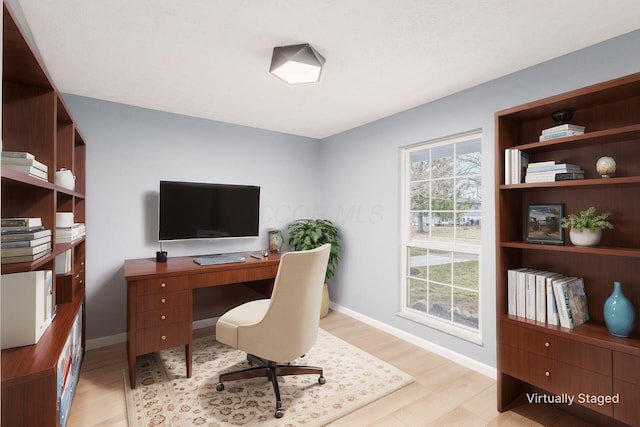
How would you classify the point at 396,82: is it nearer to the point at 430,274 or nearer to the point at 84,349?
the point at 430,274

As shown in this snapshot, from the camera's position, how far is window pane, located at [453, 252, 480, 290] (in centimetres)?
276

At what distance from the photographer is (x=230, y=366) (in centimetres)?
266

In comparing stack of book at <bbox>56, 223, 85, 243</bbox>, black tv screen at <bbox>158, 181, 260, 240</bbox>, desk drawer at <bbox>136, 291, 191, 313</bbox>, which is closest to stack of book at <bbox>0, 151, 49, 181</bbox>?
stack of book at <bbox>56, 223, 85, 243</bbox>

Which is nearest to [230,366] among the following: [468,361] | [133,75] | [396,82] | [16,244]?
[16,244]

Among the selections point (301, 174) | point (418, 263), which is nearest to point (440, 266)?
point (418, 263)

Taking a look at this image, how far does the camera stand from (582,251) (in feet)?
5.93

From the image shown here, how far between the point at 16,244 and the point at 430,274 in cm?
302

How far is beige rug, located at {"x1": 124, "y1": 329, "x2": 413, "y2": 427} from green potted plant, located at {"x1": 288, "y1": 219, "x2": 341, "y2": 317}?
114 centimetres

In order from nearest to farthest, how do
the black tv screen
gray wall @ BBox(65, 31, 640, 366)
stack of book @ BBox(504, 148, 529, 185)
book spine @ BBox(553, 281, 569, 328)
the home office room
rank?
the home office room → book spine @ BBox(553, 281, 569, 328) → stack of book @ BBox(504, 148, 529, 185) → gray wall @ BBox(65, 31, 640, 366) → the black tv screen

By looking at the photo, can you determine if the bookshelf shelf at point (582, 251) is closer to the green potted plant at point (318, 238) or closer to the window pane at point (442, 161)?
the window pane at point (442, 161)

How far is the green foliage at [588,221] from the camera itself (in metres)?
1.83

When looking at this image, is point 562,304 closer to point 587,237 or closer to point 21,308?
point 587,237

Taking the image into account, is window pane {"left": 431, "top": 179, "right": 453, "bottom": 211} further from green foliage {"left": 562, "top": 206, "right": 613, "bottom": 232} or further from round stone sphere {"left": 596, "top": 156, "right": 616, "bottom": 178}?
round stone sphere {"left": 596, "top": 156, "right": 616, "bottom": 178}

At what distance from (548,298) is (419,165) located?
5.59ft
